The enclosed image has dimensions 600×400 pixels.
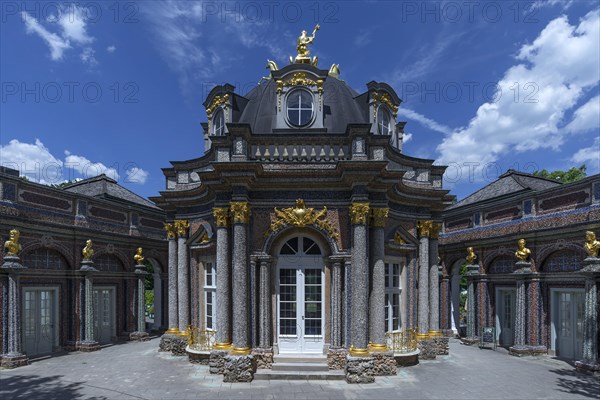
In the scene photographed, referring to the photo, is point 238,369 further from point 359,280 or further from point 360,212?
point 360,212

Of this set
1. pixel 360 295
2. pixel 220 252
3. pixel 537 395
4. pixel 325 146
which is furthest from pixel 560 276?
pixel 220 252

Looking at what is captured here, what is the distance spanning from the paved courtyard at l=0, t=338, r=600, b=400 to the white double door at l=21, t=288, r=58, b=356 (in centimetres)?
121

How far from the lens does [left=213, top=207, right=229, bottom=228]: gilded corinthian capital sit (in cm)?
1330

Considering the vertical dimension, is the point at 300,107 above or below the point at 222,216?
above

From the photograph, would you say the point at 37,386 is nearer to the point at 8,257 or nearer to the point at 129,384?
the point at 129,384

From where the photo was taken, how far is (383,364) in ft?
41.9

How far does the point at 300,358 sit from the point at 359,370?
2.07 metres

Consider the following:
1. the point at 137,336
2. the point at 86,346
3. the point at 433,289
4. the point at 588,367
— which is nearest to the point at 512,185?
the point at 433,289

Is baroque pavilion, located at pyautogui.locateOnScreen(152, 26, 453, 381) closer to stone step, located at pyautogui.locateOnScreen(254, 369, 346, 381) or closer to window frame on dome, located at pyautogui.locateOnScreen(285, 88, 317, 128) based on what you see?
window frame on dome, located at pyautogui.locateOnScreen(285, 88, 317, 128)

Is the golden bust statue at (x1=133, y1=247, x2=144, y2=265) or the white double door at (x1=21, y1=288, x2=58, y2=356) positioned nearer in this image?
the white double door at (x1=21, y1=288, x2=58, y2=356)

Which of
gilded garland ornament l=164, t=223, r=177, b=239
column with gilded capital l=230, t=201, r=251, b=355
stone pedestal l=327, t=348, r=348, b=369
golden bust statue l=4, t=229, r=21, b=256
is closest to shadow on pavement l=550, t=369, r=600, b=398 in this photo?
stone pedestal l=327, t=348, r=348, b=369

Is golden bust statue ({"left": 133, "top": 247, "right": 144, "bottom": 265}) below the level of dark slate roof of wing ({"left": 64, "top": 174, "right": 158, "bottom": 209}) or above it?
below

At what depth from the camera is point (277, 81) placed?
1476cm

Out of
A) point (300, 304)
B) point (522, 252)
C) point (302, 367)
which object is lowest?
point (302, 367)
